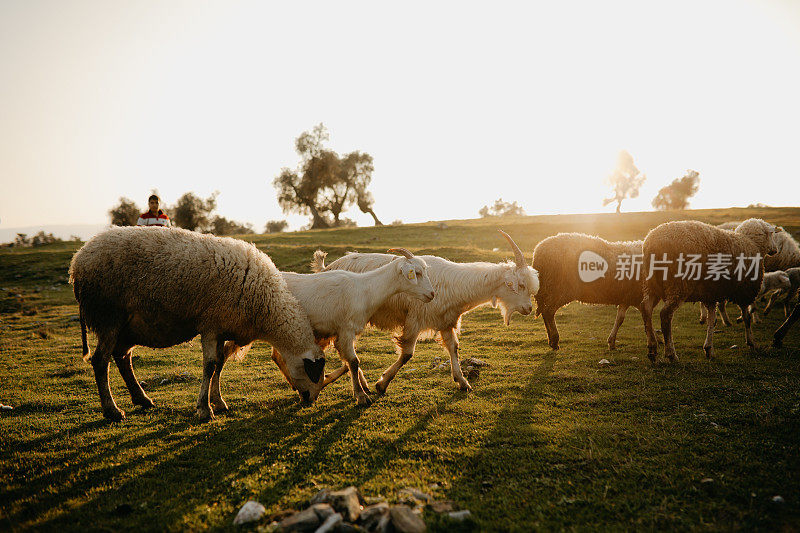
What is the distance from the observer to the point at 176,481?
495cm

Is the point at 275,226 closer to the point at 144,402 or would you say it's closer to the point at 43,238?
the point at 43,238

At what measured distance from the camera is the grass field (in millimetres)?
4250

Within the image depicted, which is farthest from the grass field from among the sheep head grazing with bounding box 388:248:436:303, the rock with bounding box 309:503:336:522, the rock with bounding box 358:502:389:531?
the sheep head grazing with bounding box 388:248:436:303

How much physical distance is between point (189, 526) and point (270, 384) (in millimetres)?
5237

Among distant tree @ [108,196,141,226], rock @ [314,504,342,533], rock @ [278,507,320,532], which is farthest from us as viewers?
distant tree @ [108,196,141,226]

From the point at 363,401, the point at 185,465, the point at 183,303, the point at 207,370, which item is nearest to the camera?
the point at 185,465

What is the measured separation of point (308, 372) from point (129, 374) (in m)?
3.09

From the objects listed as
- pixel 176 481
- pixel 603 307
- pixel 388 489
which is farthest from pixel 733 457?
pixel 603 307

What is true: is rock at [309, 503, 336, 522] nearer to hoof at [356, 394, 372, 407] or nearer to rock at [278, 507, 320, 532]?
rock at [278, 507, 320, 532]

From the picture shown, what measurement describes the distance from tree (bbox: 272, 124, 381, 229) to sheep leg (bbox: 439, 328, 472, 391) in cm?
4902

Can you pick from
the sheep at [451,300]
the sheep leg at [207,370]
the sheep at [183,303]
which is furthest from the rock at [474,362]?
the sheep leg at [207,370]

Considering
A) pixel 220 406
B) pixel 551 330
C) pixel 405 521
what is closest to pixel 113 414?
pixel 220 406

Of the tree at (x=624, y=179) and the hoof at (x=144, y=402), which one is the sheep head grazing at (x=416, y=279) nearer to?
the hoof at (x=144, y=402)

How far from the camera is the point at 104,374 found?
688 cm
